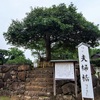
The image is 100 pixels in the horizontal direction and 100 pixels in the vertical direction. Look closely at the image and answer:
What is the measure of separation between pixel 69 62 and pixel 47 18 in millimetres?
4833

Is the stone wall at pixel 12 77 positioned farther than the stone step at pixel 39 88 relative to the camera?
Yes

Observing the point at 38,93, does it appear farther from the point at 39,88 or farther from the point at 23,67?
the point at 23,67

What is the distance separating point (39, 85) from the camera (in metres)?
8.43

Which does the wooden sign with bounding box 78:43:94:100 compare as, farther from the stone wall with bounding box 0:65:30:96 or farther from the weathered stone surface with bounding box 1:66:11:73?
Answer: the weathered stone surface with bounding box 1:66:11:73

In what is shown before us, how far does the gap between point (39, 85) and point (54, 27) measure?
4733mm

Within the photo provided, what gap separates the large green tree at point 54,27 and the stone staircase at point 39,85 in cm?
331

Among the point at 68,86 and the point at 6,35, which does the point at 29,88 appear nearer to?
the point at 68,86

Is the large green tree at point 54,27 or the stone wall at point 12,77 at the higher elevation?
the large green tree at point 54,27

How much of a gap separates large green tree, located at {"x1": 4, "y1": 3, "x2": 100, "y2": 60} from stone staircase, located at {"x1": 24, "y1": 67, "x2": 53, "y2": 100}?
3.31 metres

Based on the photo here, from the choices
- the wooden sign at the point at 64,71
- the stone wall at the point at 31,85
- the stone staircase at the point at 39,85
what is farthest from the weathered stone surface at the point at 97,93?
the stone staircase at the point at 39,85

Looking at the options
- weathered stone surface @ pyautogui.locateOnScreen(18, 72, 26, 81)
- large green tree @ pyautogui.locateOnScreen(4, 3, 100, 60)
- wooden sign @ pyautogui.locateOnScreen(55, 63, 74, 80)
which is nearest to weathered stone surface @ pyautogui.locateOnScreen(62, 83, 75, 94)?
wooden sign @ pyautogui.locateOnScreen(55, 63, 74, 80)

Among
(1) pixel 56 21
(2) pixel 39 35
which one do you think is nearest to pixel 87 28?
(1) pixel 56 21

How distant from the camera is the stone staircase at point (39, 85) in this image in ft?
25.4

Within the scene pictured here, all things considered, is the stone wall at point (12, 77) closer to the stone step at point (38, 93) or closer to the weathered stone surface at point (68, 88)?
the stone step at point (38, 93)
